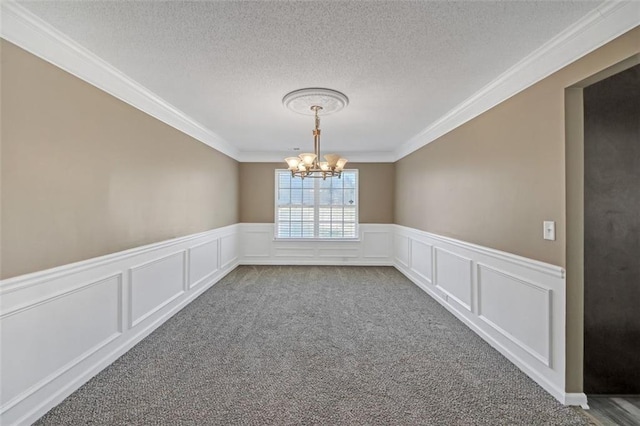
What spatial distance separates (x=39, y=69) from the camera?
182cm

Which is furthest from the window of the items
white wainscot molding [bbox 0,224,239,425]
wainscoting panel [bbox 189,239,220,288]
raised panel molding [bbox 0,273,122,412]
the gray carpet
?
raised panel molding [bbox 0,273,122,412]

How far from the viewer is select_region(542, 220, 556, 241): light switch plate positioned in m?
2.05

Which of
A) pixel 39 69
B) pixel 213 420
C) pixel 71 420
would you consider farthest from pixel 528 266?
pixel 39 69

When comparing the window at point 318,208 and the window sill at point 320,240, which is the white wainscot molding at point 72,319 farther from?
the window at point 318,208

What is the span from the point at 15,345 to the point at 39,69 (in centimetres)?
167

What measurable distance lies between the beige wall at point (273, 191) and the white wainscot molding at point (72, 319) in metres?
2.87

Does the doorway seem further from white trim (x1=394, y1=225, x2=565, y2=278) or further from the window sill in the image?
the window sill

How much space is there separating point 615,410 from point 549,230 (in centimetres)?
125

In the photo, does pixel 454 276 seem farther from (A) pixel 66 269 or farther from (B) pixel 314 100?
(A) pixel 66 269

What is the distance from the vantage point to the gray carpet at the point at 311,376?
1.83 meters

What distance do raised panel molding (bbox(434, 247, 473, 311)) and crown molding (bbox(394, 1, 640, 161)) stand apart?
162 centimetres

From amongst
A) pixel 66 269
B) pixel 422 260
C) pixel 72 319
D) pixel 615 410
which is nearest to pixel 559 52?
pixel 615 410

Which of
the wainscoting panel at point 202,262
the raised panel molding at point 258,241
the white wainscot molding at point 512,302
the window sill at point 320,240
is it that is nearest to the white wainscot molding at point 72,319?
the wainscoting panel at point 202,262

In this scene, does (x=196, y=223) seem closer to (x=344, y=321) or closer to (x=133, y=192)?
(x=133, y=192)
